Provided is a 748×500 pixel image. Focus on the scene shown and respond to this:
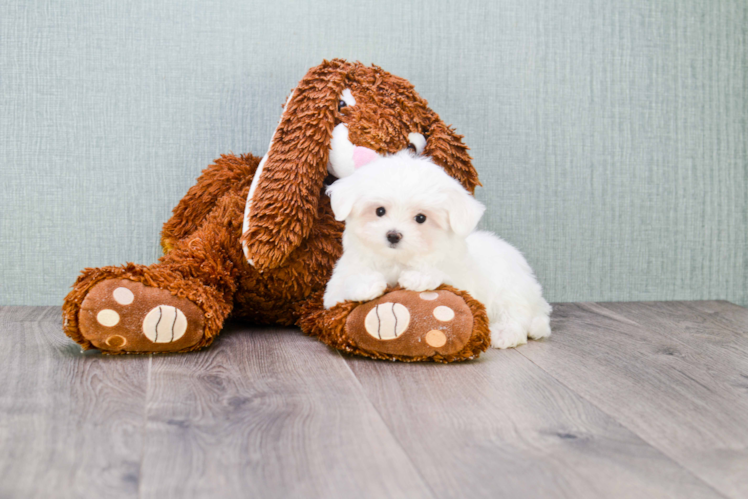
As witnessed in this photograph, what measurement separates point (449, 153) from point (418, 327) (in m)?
0.42

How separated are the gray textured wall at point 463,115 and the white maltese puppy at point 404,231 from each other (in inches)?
21.4

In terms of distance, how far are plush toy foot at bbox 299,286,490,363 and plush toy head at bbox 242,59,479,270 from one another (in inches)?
9.6

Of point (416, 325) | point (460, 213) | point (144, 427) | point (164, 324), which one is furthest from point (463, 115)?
point (144, 427)

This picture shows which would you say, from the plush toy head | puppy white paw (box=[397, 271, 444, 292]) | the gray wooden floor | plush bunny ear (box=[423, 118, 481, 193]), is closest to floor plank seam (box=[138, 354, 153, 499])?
the gray wooden floor

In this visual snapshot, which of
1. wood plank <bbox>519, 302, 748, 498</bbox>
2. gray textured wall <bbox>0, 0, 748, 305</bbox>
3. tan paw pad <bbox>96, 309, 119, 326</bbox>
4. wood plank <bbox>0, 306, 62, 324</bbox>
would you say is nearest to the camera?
wood plank <bbox>519, 302, 748, 498</bbox>

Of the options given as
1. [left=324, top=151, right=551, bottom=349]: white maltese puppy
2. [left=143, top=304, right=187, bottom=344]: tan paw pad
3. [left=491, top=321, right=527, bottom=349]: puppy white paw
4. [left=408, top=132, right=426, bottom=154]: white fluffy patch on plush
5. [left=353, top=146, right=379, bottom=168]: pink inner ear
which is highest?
[left=408, top=132, right=426, bottom=154]: white fluffy patch on plush

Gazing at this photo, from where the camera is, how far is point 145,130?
62.2 inches

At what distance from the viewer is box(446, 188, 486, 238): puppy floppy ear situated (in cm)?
113

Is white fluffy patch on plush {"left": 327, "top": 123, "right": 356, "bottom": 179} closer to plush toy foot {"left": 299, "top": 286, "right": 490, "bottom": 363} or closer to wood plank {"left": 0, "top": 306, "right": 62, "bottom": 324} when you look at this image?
plush toy foot {"left": 299, "top": 286, "right": 490, "bottom": 363}

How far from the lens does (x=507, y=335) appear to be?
4.19 ft

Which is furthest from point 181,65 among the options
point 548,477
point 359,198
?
point 548,477

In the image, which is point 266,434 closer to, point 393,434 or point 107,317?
point 393,434

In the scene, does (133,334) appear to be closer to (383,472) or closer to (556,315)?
(383,472)

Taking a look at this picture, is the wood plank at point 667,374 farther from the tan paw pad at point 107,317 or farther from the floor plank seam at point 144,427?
Result: the tan paw pad at point 107,317
